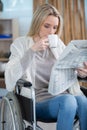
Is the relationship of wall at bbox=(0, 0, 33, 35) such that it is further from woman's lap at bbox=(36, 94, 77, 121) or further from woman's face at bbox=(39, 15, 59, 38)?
woman's lap at bbox=(36, 94, 77, 121)

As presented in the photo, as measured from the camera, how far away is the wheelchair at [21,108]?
1460 mm

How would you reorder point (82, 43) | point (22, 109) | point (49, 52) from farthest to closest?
point (49, 52)
point (22, 109)
point (82, 43)

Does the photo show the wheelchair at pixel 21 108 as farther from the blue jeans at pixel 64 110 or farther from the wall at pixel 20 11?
the wall at pixel 20 11

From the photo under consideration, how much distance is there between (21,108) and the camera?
1616mm

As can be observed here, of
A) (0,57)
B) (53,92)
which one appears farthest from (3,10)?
(53,92)

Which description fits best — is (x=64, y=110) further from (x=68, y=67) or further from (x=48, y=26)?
(x=48, y=26)

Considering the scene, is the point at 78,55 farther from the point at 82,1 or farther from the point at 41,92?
the point at 82,1

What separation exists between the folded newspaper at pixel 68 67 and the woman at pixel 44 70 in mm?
48

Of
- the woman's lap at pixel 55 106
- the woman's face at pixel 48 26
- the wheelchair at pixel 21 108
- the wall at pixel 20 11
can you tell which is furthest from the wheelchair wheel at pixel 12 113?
the wall at pixel 20 11

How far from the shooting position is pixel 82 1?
3.57m

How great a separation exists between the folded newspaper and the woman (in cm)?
5

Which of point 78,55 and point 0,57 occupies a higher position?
point 78,55

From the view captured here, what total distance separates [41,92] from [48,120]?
6.8 inches

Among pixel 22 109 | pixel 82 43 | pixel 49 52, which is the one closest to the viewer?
pixel 82 43
